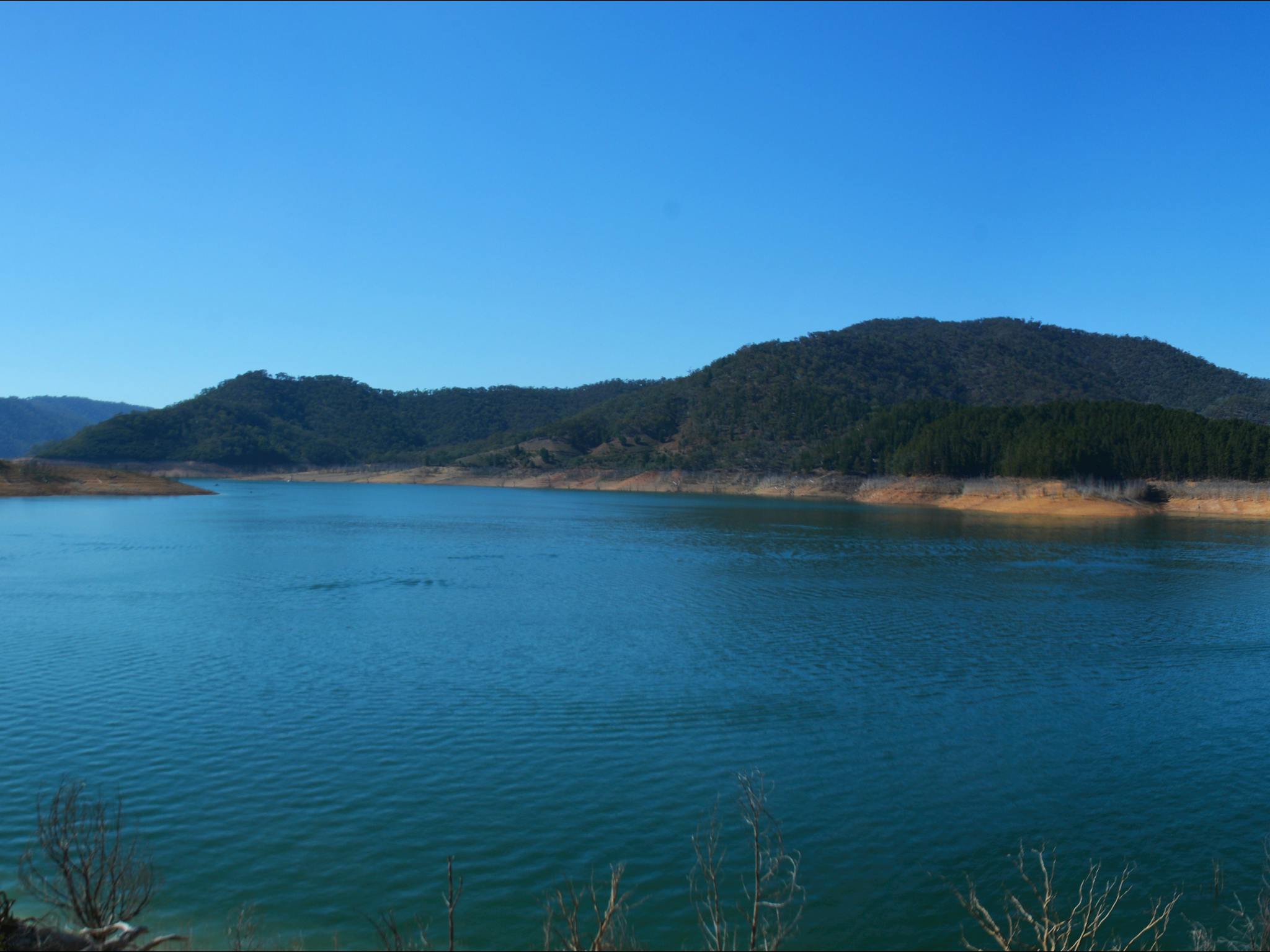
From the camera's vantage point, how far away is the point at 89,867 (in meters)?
6.71

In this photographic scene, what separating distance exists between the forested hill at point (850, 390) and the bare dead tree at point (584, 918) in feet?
441

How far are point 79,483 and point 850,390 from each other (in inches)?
4891

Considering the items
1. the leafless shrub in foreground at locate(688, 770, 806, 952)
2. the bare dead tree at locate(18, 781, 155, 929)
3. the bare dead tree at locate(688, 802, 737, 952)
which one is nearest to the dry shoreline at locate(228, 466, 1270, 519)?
the leafless shrub in foreground at locate(688, 770, 806, 952)

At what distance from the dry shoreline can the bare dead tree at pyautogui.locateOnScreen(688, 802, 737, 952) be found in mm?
81041

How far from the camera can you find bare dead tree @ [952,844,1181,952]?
335 inches

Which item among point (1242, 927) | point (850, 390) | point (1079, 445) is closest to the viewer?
point (1242, 927)

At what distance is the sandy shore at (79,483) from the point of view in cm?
8912

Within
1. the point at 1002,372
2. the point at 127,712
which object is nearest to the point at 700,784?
the point at 127,712

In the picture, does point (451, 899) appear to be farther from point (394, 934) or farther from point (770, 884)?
point (770, 884)

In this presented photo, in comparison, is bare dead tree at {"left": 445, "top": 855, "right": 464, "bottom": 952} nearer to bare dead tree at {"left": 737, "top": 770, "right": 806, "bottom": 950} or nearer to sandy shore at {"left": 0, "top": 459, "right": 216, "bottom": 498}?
bare dead tree at {"left": 737, "top": 770, "right": 806, "bottom": 950}

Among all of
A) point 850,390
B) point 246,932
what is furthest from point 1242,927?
point 850,390

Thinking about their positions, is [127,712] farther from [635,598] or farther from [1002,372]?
[1002,372]

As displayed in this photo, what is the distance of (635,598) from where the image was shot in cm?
3031

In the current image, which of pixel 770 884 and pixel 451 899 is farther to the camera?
pixel 770 884
